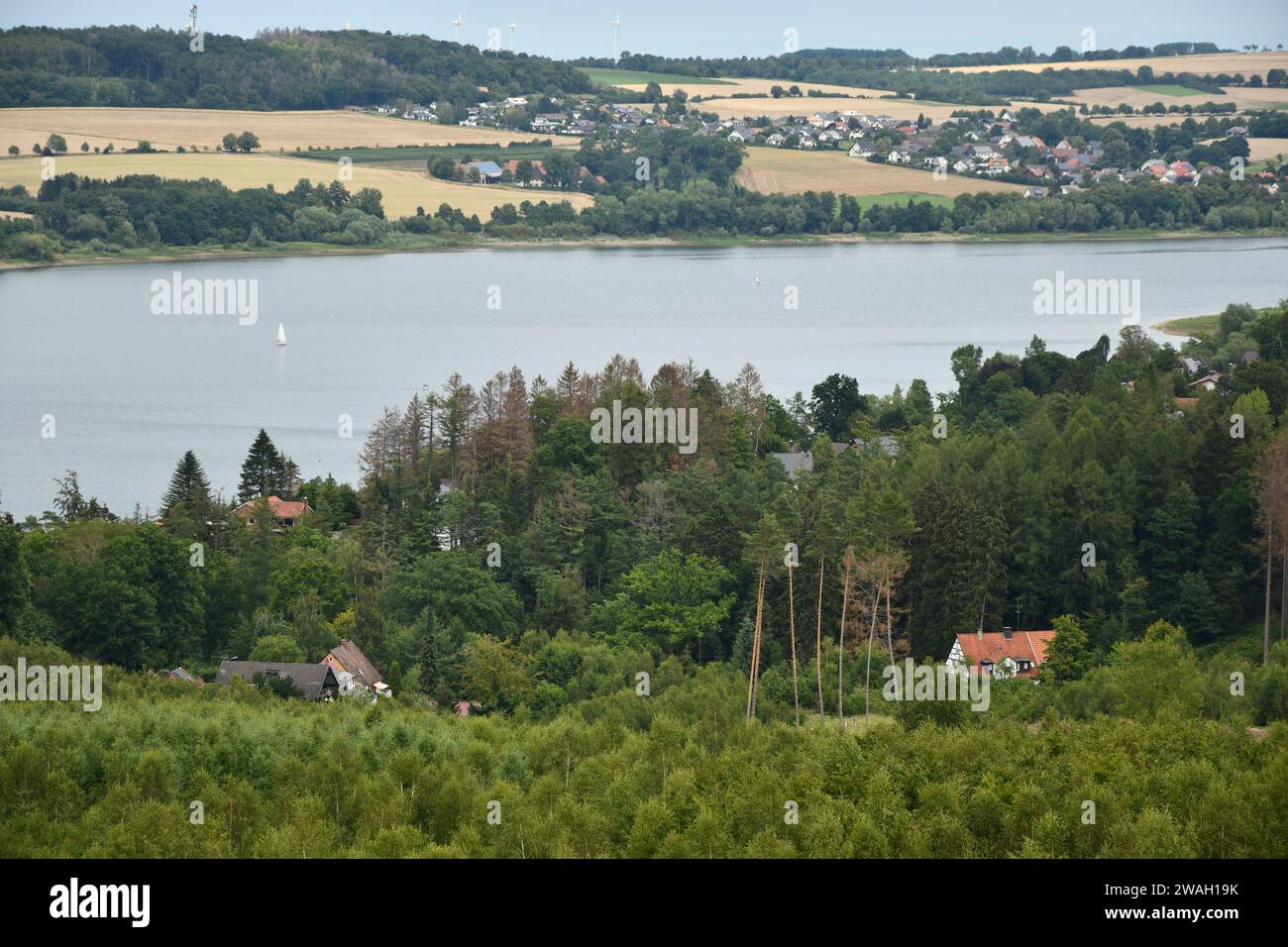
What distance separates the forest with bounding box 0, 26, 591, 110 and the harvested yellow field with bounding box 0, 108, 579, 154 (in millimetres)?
1794

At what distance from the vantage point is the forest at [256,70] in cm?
10288

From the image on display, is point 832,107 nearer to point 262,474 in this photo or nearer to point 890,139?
point 890,139

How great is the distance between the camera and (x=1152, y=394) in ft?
121

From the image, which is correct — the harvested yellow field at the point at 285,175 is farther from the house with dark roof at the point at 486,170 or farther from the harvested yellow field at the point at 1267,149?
the harvested yellow field at the point at 1267,149

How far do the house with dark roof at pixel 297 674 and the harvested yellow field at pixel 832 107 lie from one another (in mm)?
105548

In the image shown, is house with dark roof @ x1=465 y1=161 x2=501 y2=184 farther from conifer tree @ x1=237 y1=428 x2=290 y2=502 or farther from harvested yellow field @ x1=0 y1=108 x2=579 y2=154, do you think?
conifer tree @ x1=237 y1=428 x2=290 y2=502

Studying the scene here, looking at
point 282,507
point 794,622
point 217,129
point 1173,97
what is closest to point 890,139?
point 1173,97

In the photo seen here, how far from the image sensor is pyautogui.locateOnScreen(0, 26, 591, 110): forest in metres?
103

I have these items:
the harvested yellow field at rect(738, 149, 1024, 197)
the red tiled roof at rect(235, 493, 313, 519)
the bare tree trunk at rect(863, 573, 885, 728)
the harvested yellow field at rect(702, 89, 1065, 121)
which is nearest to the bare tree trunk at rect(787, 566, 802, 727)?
the bare tree trunk at rect(863, 573, 885, 728)

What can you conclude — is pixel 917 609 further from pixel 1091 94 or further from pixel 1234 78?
pixel 1091 94

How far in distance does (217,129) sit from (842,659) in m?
87.5

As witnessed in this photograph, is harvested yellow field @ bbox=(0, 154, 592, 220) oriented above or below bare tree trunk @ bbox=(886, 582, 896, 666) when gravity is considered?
above

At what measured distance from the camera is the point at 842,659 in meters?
27.3

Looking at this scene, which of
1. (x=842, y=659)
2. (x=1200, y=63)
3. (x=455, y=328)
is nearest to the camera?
(x=842, y=659)
